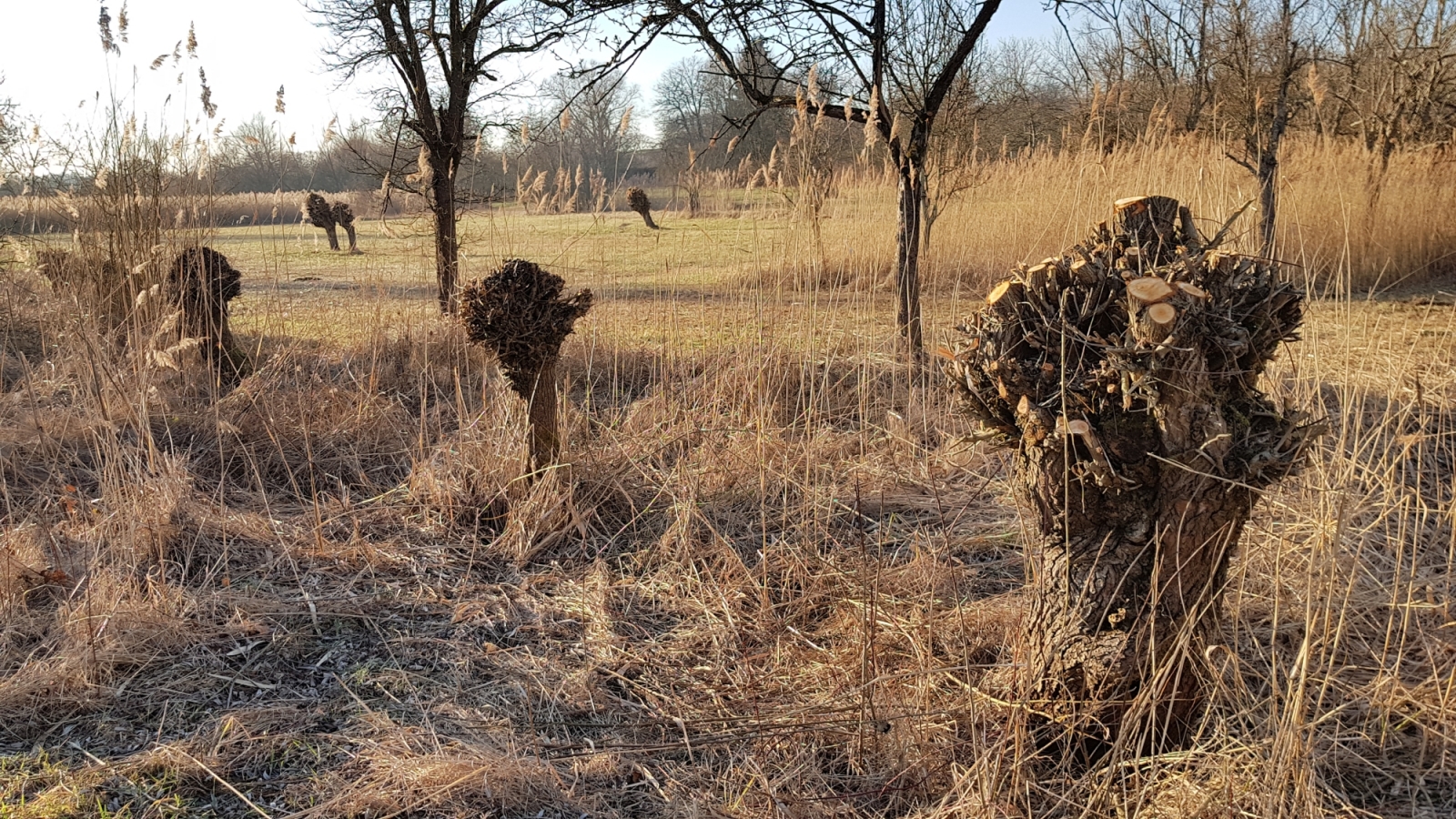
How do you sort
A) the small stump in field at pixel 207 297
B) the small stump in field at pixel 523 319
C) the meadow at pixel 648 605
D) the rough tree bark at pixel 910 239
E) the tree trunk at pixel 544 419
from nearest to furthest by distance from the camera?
the meadow at pixel 648 605
the small stump in field at pixel 523 319
the tree trunk at pixel 544 419
the rough tree bark at pixel 910 239
the small stump in field at pixel 207 297

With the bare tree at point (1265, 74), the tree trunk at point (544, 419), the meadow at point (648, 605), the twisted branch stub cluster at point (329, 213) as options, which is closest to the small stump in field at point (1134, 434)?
the meadow at point (648, 605)

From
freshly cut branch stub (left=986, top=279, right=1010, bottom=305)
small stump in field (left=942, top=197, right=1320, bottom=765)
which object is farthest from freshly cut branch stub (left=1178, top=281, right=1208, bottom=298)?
freshly cut branch stub (left=986, top=279, right=1010, bottom=305)

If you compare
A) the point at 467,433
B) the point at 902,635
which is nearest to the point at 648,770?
the point at 902,635

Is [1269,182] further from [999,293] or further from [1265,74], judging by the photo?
[999,293]

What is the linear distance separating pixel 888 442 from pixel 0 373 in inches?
181

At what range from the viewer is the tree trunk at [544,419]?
3100mm

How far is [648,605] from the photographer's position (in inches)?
105

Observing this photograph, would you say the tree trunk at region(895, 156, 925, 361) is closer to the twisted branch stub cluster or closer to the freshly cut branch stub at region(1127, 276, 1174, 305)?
the freshly cut branch stub at region(1127, 276, 1174, 305)

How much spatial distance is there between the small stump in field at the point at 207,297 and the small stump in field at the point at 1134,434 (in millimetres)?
3907

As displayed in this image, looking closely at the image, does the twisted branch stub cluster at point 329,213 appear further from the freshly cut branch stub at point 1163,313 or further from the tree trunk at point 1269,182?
the freshly cut branch stub at point 1163,313

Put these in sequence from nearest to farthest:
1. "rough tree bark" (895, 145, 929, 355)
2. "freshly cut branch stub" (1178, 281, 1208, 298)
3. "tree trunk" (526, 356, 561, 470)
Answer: "freshly cut branch stub" (1178, 281, 1208, 298), "tree trunk" (526, 356, 561, 470), "rough tree bark" (895, 145, 929, 355)

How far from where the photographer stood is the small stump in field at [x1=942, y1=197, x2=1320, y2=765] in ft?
4.35

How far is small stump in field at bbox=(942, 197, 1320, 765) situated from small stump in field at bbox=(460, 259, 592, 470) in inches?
70.7

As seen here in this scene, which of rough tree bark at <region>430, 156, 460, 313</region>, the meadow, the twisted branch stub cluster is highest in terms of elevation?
the twisted branch stub cluster
